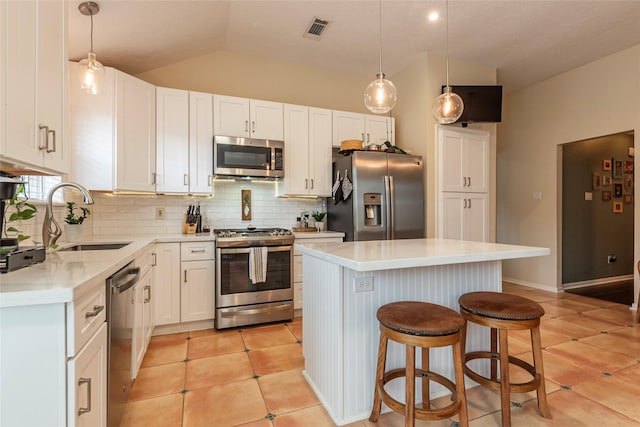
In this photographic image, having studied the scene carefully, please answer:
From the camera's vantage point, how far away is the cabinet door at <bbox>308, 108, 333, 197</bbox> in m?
3.82

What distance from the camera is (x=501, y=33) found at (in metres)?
3.41

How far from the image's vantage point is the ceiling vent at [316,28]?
3238 millimetres

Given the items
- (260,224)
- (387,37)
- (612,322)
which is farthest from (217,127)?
(612,322)

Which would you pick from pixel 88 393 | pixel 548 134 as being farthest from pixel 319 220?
pixel 548 134

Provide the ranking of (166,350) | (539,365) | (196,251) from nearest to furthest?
1. (539,365)
2. (166,350)
3. (196,251)

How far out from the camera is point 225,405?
1920mm

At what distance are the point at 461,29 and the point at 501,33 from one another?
47 centimetres

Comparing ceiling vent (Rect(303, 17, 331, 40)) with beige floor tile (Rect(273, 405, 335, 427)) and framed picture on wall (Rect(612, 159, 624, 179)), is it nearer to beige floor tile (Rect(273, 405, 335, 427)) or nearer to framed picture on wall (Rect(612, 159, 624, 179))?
beige floor tile (Rect(273, 405, 335, 427))

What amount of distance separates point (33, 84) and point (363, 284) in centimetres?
175

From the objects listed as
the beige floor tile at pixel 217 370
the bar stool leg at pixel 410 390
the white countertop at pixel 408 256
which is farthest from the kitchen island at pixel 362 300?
the beige floor tile at pixel 217 370

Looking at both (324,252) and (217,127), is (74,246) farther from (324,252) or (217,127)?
(324,252)

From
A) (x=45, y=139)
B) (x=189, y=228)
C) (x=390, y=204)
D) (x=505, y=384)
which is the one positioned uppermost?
(x=45, y=139)

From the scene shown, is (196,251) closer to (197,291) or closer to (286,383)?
(197,291)

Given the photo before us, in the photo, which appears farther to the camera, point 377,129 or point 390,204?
point 377,129
